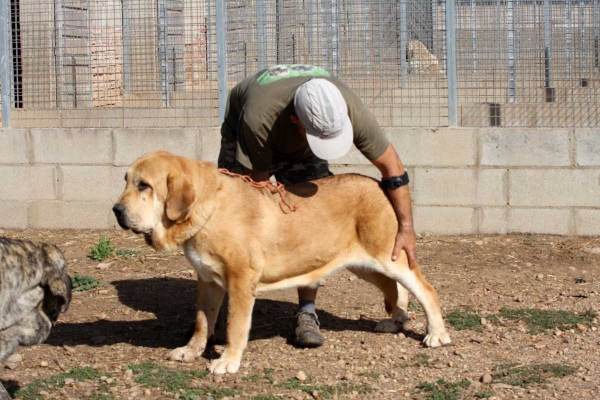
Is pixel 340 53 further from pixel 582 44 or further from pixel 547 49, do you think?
pixel 582 44

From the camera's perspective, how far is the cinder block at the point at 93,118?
31.5 feet

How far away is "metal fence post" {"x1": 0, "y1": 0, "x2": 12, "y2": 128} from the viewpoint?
930cm

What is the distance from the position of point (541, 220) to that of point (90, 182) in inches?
199

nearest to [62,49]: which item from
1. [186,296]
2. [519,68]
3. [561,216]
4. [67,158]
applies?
[67,158]

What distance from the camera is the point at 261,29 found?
9.02m

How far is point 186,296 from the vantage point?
6883 millimetres

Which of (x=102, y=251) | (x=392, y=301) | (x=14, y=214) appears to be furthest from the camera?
(x=14, y=214)

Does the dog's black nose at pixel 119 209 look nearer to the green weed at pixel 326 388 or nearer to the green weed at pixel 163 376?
the green weed at pixel 163 376

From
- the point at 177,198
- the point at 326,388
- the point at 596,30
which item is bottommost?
the point at 326,388

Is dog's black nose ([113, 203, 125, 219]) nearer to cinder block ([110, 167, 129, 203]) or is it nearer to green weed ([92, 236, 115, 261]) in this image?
green weed ([92, 236, 115, 261])

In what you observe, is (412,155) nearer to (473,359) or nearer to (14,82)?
(473,359)

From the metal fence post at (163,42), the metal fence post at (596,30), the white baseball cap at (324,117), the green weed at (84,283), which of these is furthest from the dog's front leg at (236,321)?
the metal fence post at (596,30)

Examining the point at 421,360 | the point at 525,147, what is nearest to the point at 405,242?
the point at 421,360

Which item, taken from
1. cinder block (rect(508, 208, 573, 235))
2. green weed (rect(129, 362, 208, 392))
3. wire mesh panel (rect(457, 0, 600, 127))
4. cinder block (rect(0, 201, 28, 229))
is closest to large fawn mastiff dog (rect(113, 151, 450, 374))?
green weed (rect(129, 362, 208, 392))
